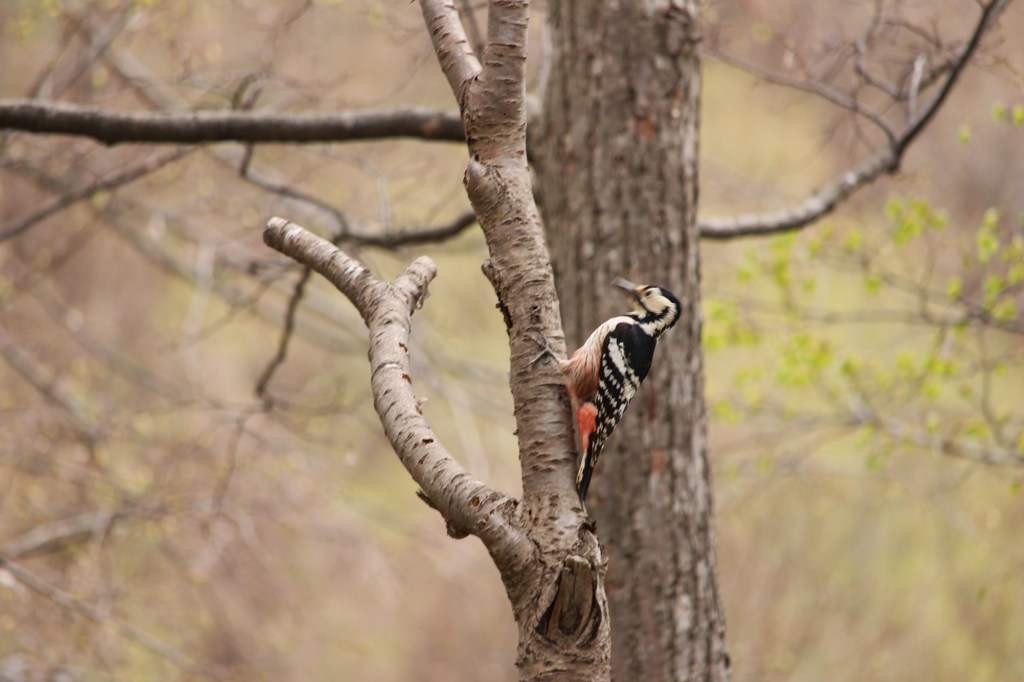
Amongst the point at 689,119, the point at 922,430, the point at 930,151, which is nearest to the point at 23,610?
the point at 689,119

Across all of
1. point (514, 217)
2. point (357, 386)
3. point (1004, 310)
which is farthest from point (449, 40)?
point (357, 386)

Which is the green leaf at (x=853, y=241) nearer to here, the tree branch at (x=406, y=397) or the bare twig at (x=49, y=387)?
the tree branch at (x=406, y=397)

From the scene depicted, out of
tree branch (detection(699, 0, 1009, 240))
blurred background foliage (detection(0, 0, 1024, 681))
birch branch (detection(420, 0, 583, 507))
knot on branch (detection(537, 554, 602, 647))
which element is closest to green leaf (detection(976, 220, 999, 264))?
blurred background foliage (detection(0, 0, 1024, 681))

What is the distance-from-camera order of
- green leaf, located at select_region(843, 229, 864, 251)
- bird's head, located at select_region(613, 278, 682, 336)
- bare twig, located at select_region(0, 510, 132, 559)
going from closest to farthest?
bird's head, located at select_region(613, 278, 682, 336), green leaf, located at select_region(843, 229, 864, 251), bare twig, located at select_region(0, 510, 132, 559)

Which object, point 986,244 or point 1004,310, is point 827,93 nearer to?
point 986,244

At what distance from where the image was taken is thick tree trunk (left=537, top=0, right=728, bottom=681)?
337cm

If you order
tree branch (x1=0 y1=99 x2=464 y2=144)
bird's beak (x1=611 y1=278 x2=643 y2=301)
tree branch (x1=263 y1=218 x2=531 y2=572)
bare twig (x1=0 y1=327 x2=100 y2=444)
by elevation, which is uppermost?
bare twig (x1=0 y1=327 x2=100 y2=444)

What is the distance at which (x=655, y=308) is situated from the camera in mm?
3271

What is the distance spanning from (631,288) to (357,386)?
749 cm

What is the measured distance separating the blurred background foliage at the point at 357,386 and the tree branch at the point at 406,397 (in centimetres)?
151

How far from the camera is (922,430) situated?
6.15m

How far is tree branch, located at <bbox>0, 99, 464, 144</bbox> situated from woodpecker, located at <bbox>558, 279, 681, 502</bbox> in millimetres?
1053

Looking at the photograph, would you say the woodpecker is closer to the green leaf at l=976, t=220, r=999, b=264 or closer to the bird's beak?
the bird's beak

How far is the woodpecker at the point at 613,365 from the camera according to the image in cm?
299
